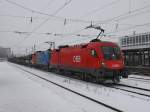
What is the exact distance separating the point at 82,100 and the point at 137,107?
242 cm

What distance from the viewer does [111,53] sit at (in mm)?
16906

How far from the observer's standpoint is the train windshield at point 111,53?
54.5 ft

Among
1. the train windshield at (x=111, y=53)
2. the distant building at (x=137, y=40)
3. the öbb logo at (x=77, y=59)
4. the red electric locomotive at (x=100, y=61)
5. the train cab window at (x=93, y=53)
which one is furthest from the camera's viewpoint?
the distant building at (x=137, y=40)

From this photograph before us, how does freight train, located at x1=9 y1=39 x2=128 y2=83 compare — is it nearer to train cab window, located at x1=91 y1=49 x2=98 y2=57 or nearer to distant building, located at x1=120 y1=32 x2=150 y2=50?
train cab window, located at x1=91 y1=49 x2=98 y2=57

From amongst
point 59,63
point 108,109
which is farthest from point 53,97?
point 59,63

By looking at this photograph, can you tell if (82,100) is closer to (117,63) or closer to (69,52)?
(117,63)

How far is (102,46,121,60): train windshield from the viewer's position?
16.6 metres

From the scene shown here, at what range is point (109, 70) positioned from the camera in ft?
52.4

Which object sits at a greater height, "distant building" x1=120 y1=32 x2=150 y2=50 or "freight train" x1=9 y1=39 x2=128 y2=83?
"distant building" x1=120 y1=32 x2=150 y2=50

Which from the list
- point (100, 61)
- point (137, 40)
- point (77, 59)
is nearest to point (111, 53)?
point (100, 61)

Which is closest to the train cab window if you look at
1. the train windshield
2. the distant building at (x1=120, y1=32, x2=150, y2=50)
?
the train windshield

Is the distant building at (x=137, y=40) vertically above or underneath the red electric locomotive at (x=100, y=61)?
above

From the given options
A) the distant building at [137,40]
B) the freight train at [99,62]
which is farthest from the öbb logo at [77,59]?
the distant building at [137,40]

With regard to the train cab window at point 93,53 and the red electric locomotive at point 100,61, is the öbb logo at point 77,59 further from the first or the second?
the train cab window at point 93,53
